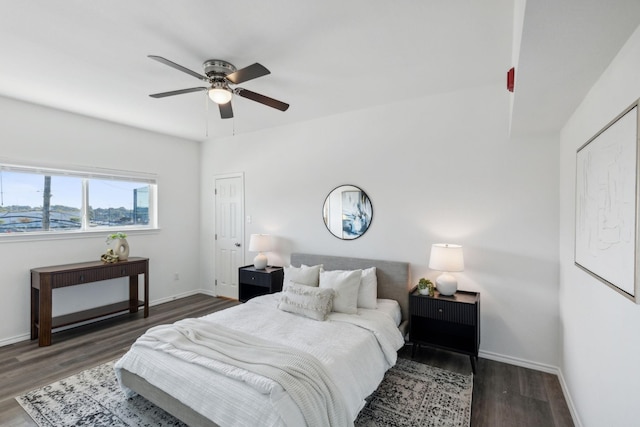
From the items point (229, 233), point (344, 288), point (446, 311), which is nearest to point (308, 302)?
point (344, 288)

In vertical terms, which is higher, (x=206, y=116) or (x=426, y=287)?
(x=206, y=116)

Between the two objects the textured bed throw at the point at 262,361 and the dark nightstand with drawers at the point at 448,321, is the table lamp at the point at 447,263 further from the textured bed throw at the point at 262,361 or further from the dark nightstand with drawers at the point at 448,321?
the textured bed throw at the point at 262,361

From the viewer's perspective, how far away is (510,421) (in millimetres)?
2166

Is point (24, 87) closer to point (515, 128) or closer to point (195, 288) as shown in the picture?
point (195, 288)

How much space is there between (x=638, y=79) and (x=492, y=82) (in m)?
1.83

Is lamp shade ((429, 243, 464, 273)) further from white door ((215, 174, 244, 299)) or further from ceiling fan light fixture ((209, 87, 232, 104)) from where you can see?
white door ((215, 174, 244, 299))

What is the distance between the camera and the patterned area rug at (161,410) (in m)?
2.13

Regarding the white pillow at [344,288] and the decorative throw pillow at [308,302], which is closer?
the decorative throw pillow at [308,302]

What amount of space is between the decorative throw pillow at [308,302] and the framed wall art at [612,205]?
1959 millimetres

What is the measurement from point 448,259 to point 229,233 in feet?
11.9

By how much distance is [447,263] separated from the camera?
285cm

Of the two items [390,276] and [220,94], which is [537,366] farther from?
[220,94]

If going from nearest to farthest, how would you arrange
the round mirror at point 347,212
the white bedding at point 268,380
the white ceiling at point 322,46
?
the white ceiling at point 322,46
the white bedding at point 268,380
the round mirror at point 347,212

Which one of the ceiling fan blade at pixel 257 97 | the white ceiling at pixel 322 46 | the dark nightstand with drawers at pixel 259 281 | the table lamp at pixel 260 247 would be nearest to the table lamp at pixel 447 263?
the white ceiling at pixel 322 46
